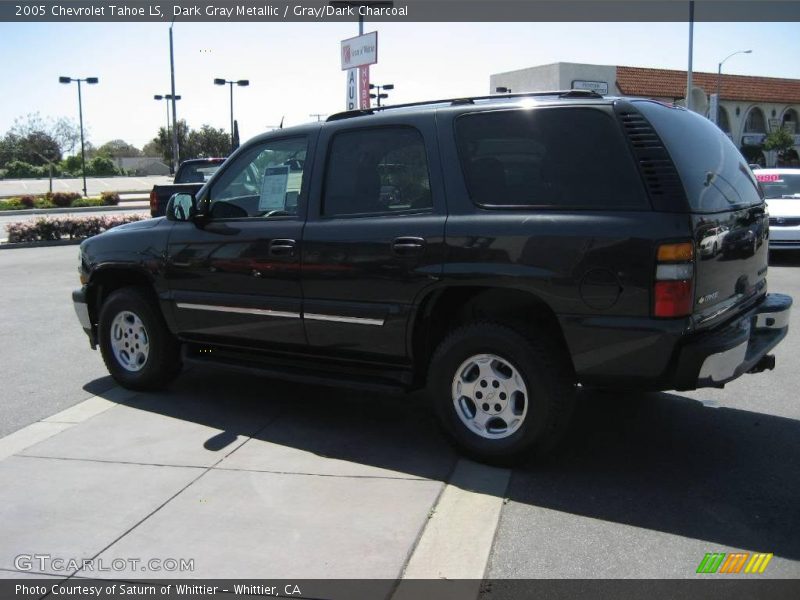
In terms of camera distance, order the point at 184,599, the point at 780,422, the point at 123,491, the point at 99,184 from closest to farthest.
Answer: the point at 184,599
the point at 123,491
the point at 780,422
the point at 99,184

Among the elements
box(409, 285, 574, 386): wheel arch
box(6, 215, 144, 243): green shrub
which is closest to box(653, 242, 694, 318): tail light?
box(409, 285, 574, 386): wheel arch

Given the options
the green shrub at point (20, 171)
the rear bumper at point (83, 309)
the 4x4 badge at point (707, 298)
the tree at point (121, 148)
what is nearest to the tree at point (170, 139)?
the green shrub at point (20, 171)

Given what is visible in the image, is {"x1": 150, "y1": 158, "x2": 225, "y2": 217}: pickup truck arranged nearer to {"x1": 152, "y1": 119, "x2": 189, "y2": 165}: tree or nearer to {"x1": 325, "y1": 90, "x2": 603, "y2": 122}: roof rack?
{"x1": 325, "y1": 90, "x2": 603, "y2": 122}: roof rack

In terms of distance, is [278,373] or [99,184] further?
[99,184]

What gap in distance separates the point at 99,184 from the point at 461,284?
205 feet

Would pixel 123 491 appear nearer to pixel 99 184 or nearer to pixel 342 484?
pixel 342 484

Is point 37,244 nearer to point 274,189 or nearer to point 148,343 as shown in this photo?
point 148,343

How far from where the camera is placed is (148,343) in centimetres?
611

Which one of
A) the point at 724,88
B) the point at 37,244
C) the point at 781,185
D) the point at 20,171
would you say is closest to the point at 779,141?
the point at 724,88

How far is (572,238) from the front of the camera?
411cm

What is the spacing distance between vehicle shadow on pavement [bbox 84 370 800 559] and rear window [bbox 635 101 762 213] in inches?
56.9

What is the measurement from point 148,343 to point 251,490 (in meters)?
2.24

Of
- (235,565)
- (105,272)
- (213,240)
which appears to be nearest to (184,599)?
(235,565)

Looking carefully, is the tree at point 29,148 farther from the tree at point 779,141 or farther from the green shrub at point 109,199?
the tree at point 779,141
